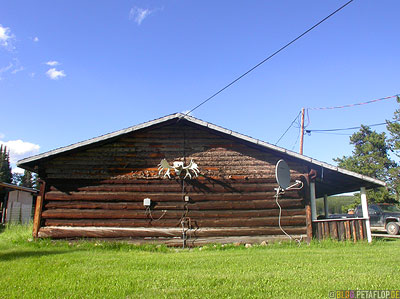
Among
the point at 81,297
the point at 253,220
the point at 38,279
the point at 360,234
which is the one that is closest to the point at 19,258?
the point at 38,279

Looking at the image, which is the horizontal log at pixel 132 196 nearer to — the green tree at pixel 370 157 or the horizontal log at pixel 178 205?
the horizontal log at pixel 178 205

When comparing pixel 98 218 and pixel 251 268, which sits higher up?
pixel 98 218

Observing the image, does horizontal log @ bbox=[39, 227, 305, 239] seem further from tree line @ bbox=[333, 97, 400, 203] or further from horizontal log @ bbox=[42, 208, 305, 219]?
tree line @ bbox=[333, 97, 400, 203]

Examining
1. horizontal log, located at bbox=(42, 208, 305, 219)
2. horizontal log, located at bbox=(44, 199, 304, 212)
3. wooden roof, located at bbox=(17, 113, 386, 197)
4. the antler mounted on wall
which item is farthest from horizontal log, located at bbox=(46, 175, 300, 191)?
wooden roof, located at bbox=(17, 113, 386, 197)

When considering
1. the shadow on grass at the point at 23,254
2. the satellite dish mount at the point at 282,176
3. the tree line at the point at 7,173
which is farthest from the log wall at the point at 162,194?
the tree line at the point at 7,173

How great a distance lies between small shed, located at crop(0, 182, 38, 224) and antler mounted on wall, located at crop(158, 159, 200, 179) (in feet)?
64.7

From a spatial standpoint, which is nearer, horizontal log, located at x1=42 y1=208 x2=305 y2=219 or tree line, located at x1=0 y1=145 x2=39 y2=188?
horizontal log, located at x1=42 y1=208 x2=305 y2=219

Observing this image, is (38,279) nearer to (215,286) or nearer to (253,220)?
(215,286)

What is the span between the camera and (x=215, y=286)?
17.2 ft

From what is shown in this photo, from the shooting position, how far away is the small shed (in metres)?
27.4

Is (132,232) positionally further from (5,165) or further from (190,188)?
(5,165)

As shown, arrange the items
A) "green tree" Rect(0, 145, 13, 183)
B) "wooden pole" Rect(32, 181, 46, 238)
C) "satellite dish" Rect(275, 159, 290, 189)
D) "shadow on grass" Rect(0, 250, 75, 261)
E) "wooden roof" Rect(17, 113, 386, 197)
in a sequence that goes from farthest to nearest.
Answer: "green tree" Rect(0, 145, 13, 183)
"wooden roof" Rect(17, 113, 386, 197)
"wooden pole" Rect(32, 181, 46, 238)
"satellite dish" Rect(275, 159, 290, 189)
"shadow on grass" Rect(0, 250, 75, 261)

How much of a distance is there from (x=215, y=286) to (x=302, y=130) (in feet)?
68.0

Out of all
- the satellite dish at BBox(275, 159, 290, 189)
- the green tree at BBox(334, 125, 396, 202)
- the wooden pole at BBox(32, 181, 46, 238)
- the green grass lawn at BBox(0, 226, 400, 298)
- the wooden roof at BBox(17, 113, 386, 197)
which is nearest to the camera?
the green grass lawn at BBox(0, 226, 400, 298)
